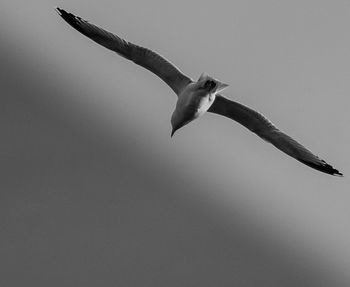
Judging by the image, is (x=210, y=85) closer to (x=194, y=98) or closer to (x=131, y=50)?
(x=194, y=98)

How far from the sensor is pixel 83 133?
2123 centimetres

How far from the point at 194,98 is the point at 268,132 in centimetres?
101

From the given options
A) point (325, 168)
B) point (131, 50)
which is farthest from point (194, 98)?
point (325, 168)

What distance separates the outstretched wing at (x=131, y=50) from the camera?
6.49 m

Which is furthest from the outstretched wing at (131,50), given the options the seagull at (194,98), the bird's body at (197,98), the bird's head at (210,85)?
the bird's head at (210,85)

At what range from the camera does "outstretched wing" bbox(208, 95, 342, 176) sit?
6719 mm

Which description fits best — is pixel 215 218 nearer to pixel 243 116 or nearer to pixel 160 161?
pixel 160 161

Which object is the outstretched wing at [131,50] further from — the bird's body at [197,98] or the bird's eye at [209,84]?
the bird's eye at [209,84]

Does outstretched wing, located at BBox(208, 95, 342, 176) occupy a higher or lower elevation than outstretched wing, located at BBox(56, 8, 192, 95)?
higher

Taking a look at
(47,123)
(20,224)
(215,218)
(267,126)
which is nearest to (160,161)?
(215,218)

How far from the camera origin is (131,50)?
21.5ft

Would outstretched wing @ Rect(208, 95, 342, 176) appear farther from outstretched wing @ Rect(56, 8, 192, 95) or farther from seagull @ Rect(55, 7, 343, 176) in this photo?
outstretched wing @ Rect(56, 8, 192, 95)

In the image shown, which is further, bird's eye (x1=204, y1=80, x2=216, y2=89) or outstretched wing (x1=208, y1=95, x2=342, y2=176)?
outstretched wing (x1=208, y1=95, x2=342, y2=176)

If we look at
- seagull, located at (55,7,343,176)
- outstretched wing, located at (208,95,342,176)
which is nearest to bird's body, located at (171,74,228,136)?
seagull, located at (55,7,343,176)
